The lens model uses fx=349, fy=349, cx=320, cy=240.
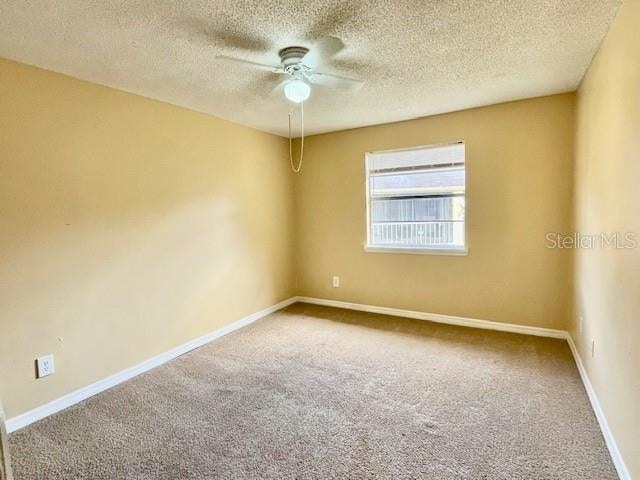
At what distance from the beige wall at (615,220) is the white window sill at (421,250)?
1168 mm

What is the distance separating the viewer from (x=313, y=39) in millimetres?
1948

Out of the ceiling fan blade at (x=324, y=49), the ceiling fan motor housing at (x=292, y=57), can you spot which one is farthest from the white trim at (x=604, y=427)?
the ceiling fan motor housing at (x=292, y=57)

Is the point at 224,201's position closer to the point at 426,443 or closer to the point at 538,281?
the point at 426,443

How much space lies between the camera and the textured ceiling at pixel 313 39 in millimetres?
1670

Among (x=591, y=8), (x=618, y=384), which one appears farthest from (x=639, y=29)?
(x=618, y=384)

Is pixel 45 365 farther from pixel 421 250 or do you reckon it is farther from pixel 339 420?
pixel 421 250

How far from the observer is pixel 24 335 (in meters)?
2.17

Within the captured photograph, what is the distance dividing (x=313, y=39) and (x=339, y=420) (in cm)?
222

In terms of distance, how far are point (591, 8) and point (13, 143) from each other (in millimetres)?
3265

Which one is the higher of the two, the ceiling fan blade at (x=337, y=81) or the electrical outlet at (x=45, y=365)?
the ceiling fan blade at (x=337, y=81)

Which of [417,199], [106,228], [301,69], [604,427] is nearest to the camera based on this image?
[604,427]

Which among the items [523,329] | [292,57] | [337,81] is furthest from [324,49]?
[523,329]

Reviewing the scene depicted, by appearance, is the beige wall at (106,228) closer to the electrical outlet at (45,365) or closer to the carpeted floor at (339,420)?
the electrical outlet at (45,365)

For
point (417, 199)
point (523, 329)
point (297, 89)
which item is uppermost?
point (297, 89)
